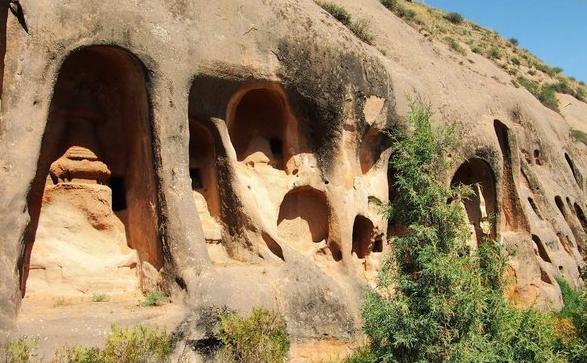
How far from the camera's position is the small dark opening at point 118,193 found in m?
10.7

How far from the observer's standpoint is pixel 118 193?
35.3 ft

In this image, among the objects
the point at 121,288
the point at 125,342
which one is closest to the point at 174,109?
the point at 121,288

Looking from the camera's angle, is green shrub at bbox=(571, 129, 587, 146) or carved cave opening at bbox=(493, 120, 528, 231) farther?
green shrub at bbox=(571, 129, 587, 146)

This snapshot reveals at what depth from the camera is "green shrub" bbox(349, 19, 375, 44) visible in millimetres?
15922

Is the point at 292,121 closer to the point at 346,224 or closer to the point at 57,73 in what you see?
the point at 346,224

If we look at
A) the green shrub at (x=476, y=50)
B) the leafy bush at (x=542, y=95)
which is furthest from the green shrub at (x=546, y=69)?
the green shrub at (x=476, y=50)

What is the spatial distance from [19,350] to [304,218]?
6726mm

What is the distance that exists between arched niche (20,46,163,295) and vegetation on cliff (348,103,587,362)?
3.50 meters

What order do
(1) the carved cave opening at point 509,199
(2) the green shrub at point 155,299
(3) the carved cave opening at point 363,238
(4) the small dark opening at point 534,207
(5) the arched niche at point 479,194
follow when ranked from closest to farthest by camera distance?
(2) the green shrub at point 155,299
(3) the carved cave opening at point 363,238
(5) the arched niche at point 479,194
(1) the carved cave opening at point 509,199
(4) the small dark opening at point 534,207

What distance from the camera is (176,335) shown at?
8.49 m

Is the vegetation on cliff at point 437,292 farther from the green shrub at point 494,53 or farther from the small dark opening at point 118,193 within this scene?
the green shrub at point 494,53

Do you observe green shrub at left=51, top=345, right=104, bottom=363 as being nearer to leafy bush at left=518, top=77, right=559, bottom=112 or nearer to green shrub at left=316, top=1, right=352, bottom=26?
green shrub at left=316, top=1, right=352, bottom=26

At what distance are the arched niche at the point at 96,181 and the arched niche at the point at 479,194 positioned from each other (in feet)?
30.0

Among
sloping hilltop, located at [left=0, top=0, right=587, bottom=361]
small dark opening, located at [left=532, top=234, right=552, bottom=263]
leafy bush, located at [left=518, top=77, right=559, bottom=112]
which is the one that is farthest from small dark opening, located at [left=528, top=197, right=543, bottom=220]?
leafy bush, located at [left=518, top=77, right=559, bottom=112]
